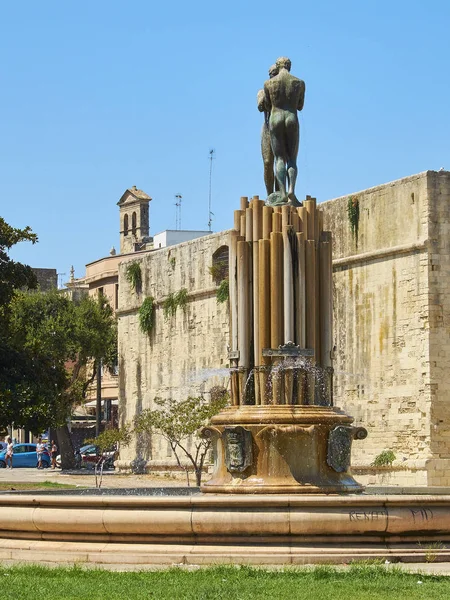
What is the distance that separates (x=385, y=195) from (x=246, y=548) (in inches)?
845

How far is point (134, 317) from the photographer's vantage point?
46062mm

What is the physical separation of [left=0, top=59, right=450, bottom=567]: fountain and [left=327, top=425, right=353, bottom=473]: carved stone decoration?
0.01m

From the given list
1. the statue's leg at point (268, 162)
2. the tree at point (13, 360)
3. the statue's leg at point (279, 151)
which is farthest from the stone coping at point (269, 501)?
the tree at point (13, 360)

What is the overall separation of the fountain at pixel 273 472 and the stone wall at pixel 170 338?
23.3 metres

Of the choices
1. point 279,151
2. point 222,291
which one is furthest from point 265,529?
point 222,291

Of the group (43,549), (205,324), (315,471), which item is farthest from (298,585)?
(205,324)

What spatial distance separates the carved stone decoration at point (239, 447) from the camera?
46.8 feet

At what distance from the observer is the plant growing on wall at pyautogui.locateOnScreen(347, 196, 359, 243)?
33.8 meters

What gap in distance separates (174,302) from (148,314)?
1.98m

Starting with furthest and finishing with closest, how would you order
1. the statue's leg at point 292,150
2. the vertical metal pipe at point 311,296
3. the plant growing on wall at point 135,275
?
the plant growing on wall at point 135,275 → the statue's leg at point 292,150 → the vertical metal pipe at point 311,296

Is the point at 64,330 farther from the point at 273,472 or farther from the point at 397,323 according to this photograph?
the point at 273,472

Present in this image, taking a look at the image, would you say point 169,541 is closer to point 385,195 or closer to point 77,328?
point 385,195

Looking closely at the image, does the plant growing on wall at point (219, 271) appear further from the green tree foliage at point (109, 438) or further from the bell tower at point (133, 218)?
the bell tower at point (133, 218)

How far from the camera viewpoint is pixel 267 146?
1606 centimetres
